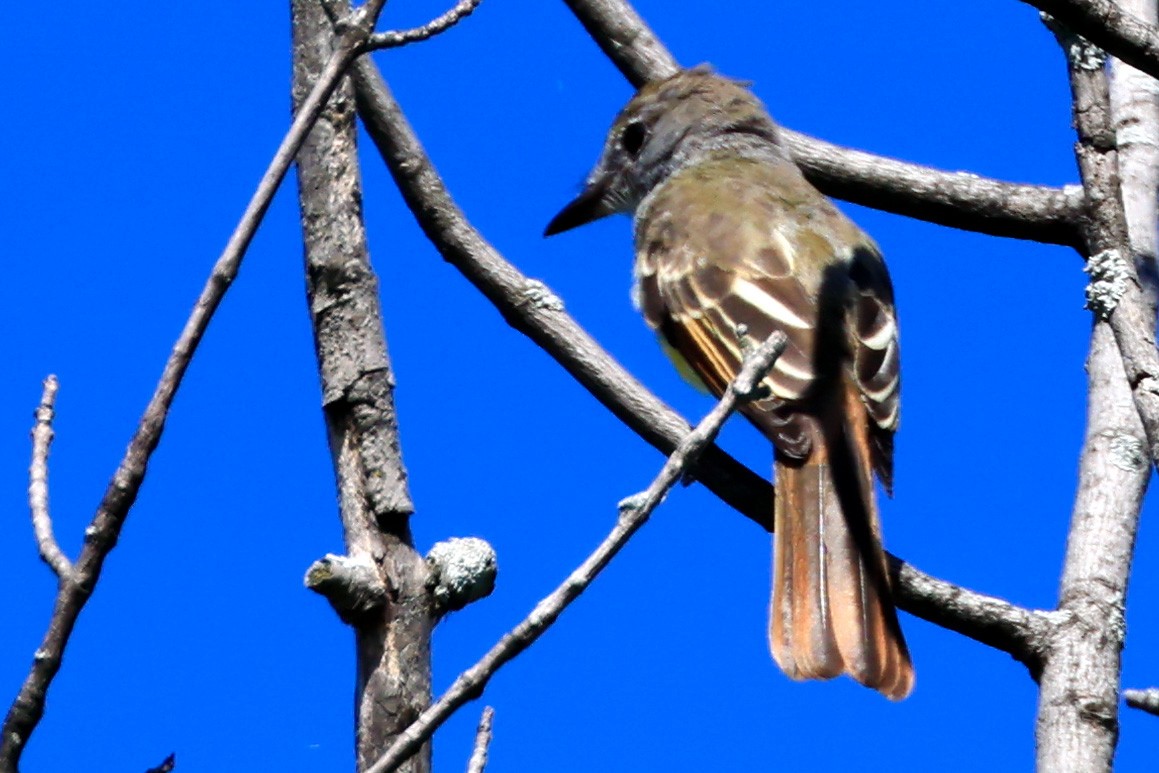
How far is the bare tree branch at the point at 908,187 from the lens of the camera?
17.9 ft

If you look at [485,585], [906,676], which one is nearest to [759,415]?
[906,676]

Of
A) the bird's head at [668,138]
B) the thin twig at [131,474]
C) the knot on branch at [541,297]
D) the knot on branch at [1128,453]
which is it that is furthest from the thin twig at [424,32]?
the bird's head at [668,138]

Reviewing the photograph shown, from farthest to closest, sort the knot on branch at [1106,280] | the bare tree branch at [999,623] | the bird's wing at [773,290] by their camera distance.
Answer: the bird's wing at [773,290] → the bare tree branch at [999,623] → the knot on branch at [1106,280]

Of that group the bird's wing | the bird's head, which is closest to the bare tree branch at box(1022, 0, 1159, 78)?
the bird's wing

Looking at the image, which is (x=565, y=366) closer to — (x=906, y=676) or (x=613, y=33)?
(x=906, y=676)

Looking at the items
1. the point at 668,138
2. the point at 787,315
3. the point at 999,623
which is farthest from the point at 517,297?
the point at 668,138

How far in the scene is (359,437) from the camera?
11.0ft

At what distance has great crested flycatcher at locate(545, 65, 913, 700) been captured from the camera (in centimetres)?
439

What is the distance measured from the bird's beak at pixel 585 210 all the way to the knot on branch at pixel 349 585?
14.0 ft

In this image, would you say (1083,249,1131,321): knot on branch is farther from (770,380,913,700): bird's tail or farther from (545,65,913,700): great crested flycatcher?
(770,380,913,700): bird's tail

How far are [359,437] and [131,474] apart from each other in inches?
39.1

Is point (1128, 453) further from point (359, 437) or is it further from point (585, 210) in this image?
point (585, 210)

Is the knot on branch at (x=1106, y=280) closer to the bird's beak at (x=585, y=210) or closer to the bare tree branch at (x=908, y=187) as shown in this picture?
the bare tree branch at (x=908, y=187)

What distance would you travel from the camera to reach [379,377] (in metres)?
3.39
